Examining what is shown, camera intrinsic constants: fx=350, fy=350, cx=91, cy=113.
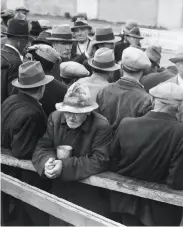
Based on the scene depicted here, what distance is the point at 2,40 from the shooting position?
720cm

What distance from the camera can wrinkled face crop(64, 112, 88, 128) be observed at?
3146 millimetres

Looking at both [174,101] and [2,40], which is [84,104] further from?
[2,40]

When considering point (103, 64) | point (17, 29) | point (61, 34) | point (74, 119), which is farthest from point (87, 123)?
point (17, 29)

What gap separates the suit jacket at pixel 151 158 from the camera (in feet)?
9.55

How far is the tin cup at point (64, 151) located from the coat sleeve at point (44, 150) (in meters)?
0.06

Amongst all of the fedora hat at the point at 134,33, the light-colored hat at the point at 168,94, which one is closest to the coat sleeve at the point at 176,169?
the light-colored hat at the point at 168,94

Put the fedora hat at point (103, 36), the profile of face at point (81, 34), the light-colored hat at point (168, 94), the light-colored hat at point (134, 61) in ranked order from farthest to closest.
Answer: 1. the profile of face at point (81, 34)
2. the fedora hat at point (103, 36)
3. the light-colored hat at point (134, 61)
4. the light-colored hat at point (168, 94)

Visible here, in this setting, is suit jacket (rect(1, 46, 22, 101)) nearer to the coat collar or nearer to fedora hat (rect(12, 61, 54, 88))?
fedora hat (rect(12, 61, 54, 88))

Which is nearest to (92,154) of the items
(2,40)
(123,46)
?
(123,46)

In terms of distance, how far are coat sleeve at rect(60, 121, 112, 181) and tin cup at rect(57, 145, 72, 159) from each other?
0.06m

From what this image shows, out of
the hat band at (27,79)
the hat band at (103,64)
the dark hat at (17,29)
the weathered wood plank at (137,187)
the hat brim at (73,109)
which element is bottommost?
the weathered wood plank at (137,187)

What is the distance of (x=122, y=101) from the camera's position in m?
3.80

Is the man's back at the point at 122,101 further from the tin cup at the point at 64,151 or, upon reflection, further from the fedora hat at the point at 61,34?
the fedora hat at the point at 61,34

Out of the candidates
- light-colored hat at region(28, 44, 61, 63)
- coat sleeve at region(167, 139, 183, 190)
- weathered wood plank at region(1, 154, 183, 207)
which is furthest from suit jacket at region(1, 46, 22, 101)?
coat sleeve at region(167, 139, 183, 190)
